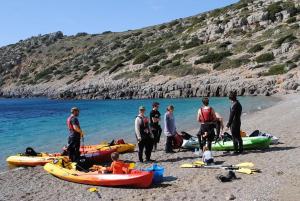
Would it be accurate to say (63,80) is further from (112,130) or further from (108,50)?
(112,130)

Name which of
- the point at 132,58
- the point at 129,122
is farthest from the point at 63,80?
the point at 129,122

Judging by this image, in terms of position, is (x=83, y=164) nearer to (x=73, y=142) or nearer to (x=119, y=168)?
(x=73, y=142)

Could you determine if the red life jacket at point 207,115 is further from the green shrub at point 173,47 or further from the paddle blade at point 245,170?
the green shrub at point 173,47

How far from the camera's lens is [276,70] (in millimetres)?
51250

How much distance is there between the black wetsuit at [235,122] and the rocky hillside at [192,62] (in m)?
32.4

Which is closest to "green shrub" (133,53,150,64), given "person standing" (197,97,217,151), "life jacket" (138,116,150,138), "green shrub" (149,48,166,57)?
"green shrub" (149,48,166,57)

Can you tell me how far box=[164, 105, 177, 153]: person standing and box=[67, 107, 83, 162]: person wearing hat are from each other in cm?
368

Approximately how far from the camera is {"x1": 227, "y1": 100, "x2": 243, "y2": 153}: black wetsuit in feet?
48.6

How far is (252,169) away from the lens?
1219 centimetres

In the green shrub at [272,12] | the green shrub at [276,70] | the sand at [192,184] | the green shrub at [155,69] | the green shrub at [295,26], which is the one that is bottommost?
the sand at [192,184]

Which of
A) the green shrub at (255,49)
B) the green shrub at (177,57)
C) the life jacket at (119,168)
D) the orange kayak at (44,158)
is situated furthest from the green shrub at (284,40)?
the life jacket at (119,168)

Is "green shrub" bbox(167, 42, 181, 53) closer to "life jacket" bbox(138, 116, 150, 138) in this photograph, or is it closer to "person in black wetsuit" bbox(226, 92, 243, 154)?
"person in black wetsuit" bbox(226, 92, 243, 154)

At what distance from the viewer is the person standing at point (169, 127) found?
16.4 meters

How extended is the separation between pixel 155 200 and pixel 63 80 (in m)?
76.5
